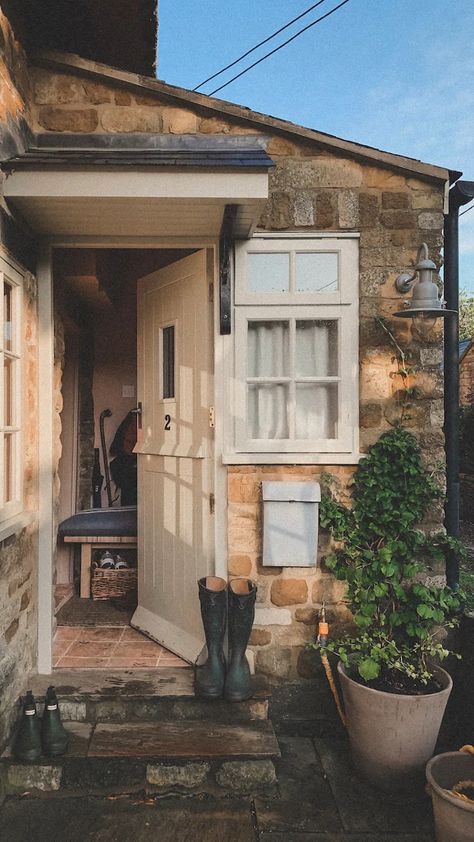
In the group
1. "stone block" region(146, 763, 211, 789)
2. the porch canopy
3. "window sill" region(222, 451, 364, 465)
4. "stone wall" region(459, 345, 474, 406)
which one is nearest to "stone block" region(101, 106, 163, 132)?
the porch canopy

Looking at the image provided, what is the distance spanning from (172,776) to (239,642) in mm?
667

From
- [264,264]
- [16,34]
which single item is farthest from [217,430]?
[16,34]

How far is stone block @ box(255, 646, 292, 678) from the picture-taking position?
3.27 m

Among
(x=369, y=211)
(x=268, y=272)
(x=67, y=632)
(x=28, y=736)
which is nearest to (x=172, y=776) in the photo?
(x=28, y=736)

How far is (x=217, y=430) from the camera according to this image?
3.33 m

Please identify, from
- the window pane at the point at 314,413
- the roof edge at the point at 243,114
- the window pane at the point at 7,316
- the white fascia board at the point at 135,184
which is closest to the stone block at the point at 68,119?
the roof edge at the point at 243,114

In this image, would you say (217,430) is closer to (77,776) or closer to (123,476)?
(77,776)

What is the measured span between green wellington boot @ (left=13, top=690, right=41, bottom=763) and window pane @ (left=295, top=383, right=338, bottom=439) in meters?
1.89

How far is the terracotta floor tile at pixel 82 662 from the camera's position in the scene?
11.0 ft

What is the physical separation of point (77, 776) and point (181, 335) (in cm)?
234

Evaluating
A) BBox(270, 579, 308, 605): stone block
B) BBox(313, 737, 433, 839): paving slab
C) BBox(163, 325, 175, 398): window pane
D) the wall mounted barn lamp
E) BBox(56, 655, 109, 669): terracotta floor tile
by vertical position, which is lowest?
BBox(313, 737, 433, 839): paving slab

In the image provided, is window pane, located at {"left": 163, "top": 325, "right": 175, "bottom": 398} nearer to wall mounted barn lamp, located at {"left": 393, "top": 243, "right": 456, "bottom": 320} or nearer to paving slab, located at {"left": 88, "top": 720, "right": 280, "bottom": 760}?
wall mounted barn lamp, located at {"left": 393, "top": 243, "right": 456, "bottom": 320}

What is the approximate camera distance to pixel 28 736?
9.08ft

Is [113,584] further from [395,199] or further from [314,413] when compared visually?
[395,199]
